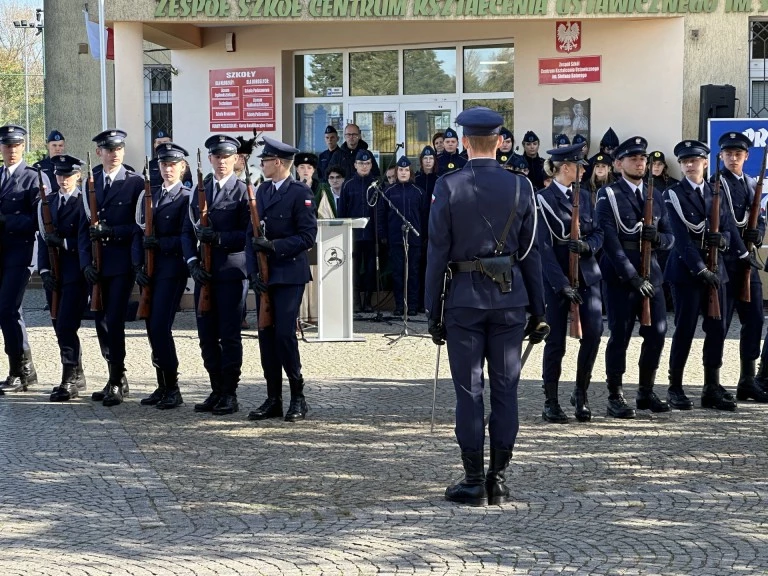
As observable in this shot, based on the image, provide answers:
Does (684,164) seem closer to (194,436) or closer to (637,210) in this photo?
(637,210)

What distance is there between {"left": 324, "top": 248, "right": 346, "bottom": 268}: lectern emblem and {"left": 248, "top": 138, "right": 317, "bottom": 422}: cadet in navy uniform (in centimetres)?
424

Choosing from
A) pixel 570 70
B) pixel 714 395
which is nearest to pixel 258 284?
pixel 714 395

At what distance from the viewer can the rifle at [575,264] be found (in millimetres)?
9023

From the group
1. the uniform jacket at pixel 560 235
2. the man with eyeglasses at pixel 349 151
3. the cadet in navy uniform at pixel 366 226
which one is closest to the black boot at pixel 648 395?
the uniform jacket at pixel 560 235

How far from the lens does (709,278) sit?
31.4ft

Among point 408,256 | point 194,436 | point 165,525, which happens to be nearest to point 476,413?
point 165,525

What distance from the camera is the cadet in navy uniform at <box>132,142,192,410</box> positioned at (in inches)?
388

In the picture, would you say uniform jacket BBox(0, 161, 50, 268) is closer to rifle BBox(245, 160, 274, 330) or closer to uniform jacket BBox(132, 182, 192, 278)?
uniform jacket BBox(132, 182, 192, 278)

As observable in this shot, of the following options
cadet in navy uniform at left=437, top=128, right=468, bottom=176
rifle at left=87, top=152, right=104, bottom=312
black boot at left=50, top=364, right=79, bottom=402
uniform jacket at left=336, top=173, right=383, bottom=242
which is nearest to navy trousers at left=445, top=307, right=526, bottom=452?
rifle at left=87, top=152, right=104, bottom=312

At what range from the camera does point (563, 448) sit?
8.34 m

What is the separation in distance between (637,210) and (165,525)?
4.42 m

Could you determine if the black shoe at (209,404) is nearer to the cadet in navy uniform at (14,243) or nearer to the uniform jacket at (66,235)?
the uniform jacket at (66,235)

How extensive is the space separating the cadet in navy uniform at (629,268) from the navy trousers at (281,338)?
2.26 metres

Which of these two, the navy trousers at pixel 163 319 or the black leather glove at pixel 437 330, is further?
the navy trousers at pixel 163 319
